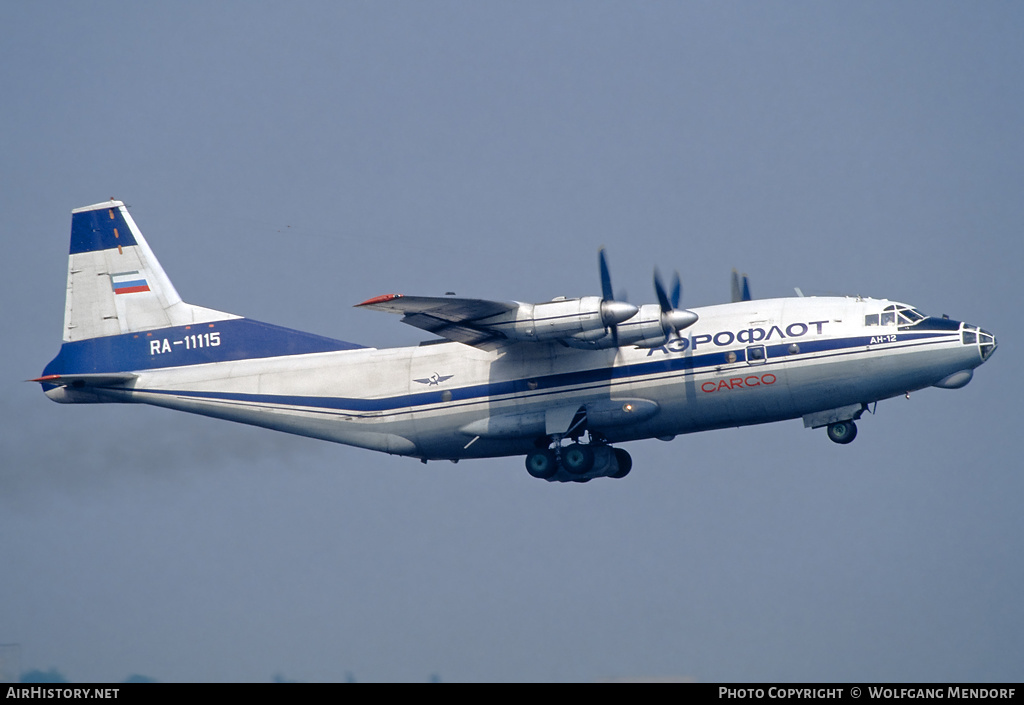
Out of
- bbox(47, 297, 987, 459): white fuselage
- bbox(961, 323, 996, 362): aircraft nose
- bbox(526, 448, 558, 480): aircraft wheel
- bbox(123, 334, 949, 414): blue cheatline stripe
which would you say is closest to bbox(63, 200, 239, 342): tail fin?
bbox(47, 297, 987, 459): white fuselage

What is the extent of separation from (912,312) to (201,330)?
62.6 ft

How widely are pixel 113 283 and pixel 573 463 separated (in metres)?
14.6

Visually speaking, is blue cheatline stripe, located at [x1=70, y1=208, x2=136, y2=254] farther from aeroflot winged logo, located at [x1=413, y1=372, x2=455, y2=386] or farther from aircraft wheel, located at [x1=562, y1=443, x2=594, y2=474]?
aircraft wheel, located at [x1=562, y1=443, x2=594, y2=474]

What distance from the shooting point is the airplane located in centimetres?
2827

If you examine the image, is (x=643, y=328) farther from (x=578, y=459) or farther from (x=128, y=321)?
(x=128, y=321)

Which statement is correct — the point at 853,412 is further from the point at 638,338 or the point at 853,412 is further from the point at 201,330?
the point at 201,330

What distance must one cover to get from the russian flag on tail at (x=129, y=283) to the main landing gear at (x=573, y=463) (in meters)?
12.5

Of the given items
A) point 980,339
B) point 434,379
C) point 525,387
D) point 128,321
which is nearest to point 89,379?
point 128,321

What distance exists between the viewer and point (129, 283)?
34.6 m

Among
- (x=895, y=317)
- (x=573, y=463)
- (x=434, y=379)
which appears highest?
(x=895, y=317)

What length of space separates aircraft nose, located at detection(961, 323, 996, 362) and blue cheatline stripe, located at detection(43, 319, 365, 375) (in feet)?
51.6

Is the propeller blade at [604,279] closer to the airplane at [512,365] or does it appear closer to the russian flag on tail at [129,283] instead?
the airplane at [512,365]
